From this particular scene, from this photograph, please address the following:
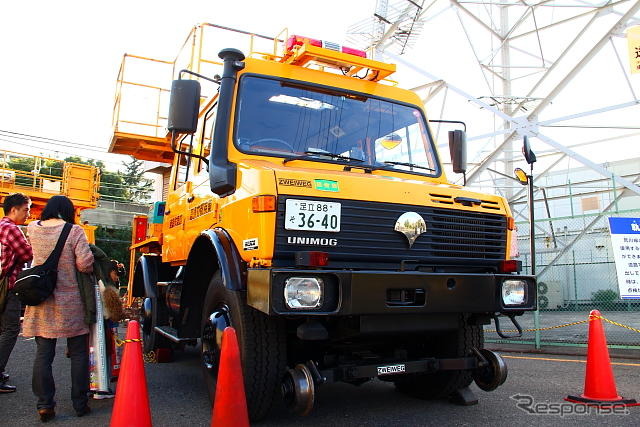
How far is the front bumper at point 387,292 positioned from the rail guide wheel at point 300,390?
0.52 meters

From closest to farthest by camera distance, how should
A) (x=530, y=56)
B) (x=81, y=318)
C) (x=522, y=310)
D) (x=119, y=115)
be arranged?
(x=522, y=310) < (x=81, y=318) < (x=119, y=115) < (x=530, y=56)

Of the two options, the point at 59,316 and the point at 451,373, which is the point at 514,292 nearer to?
the point at 451,373

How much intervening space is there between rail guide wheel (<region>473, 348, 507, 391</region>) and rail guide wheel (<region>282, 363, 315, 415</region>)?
5.08ft

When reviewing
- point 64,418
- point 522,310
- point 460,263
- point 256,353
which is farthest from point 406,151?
point 64,418

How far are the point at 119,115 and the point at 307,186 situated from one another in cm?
534

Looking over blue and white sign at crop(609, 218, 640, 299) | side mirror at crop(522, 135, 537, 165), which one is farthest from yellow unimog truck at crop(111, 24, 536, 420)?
blue and white sign at crop(609, 218, 640, 299)

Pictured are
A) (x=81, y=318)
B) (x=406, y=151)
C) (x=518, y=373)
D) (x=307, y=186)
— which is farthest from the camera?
(x=518, y=373)

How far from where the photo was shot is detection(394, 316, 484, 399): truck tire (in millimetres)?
4504

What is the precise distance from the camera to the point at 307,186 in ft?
12.3

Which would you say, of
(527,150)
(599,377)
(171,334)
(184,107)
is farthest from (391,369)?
(527,150)

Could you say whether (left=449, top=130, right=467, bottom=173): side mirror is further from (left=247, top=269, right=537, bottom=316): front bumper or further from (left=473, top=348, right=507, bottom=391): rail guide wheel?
(left=473, top=348, right=507, bottom=391): rail guide wheel

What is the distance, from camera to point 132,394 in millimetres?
3488

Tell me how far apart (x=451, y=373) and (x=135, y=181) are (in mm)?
54638

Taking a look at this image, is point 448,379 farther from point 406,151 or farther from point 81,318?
point 81,318
